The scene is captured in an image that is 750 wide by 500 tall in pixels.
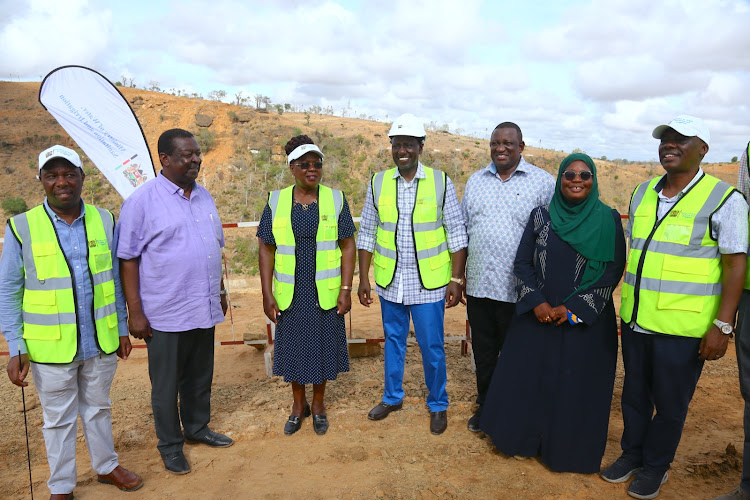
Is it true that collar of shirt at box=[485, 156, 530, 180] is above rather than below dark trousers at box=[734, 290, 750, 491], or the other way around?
above

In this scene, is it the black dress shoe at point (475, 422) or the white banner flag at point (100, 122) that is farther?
the white banner flag at point (100, 122)

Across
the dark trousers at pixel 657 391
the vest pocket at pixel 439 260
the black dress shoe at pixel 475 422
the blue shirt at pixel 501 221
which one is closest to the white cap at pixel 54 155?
the vest pocket at pixel 439 260

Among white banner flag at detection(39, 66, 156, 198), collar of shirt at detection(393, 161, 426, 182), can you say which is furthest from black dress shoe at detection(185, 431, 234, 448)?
white banner flag at detection(39, 66, 156, 198)

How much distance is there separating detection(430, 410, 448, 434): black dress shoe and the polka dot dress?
87 centimetres

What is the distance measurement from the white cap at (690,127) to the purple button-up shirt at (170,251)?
309 cm

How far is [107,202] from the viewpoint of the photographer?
18.2m

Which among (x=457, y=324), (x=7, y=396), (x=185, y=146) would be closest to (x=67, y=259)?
(x=185, y=146)

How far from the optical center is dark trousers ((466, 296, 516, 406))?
3.75 meters

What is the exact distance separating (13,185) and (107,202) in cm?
458

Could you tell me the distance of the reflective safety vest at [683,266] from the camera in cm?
282

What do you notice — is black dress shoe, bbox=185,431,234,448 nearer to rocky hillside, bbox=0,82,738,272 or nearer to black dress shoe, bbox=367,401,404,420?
black dress shoe, bbox=367,401,404,420

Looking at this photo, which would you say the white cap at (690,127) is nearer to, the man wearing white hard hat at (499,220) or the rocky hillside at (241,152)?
the man wearing white hard hat at (499,220)

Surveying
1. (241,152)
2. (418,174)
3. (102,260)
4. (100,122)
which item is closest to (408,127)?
(418,174)

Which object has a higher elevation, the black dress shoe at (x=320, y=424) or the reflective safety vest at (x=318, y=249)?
the reflective safety vest at (x=318, y=249)
